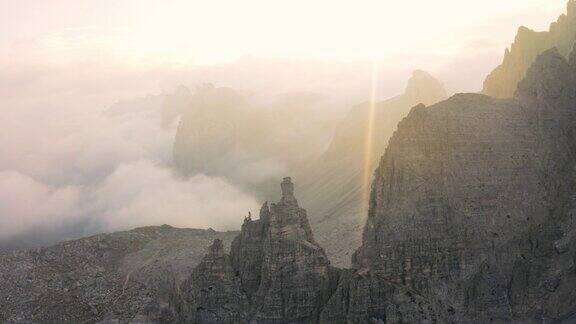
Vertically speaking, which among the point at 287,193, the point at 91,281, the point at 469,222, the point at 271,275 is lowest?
the point at 91,281

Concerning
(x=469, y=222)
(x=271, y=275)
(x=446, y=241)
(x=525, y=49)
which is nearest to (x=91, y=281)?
(x=271, y=275)

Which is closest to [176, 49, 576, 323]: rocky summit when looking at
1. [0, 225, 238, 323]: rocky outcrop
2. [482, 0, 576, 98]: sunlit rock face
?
[0, 225, 238, 323]: rocky outcrop

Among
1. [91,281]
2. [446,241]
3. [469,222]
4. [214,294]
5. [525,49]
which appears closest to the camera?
[446,241]

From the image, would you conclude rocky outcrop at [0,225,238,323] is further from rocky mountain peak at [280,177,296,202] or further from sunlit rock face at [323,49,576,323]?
sunlit rock face at [323,49,576,323]

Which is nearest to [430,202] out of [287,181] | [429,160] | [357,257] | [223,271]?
[429,160]

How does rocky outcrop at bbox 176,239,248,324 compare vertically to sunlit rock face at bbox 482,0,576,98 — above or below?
below

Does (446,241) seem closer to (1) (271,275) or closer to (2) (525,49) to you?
(1) (271,275)

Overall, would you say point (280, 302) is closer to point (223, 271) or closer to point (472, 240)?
point (223, 271)
